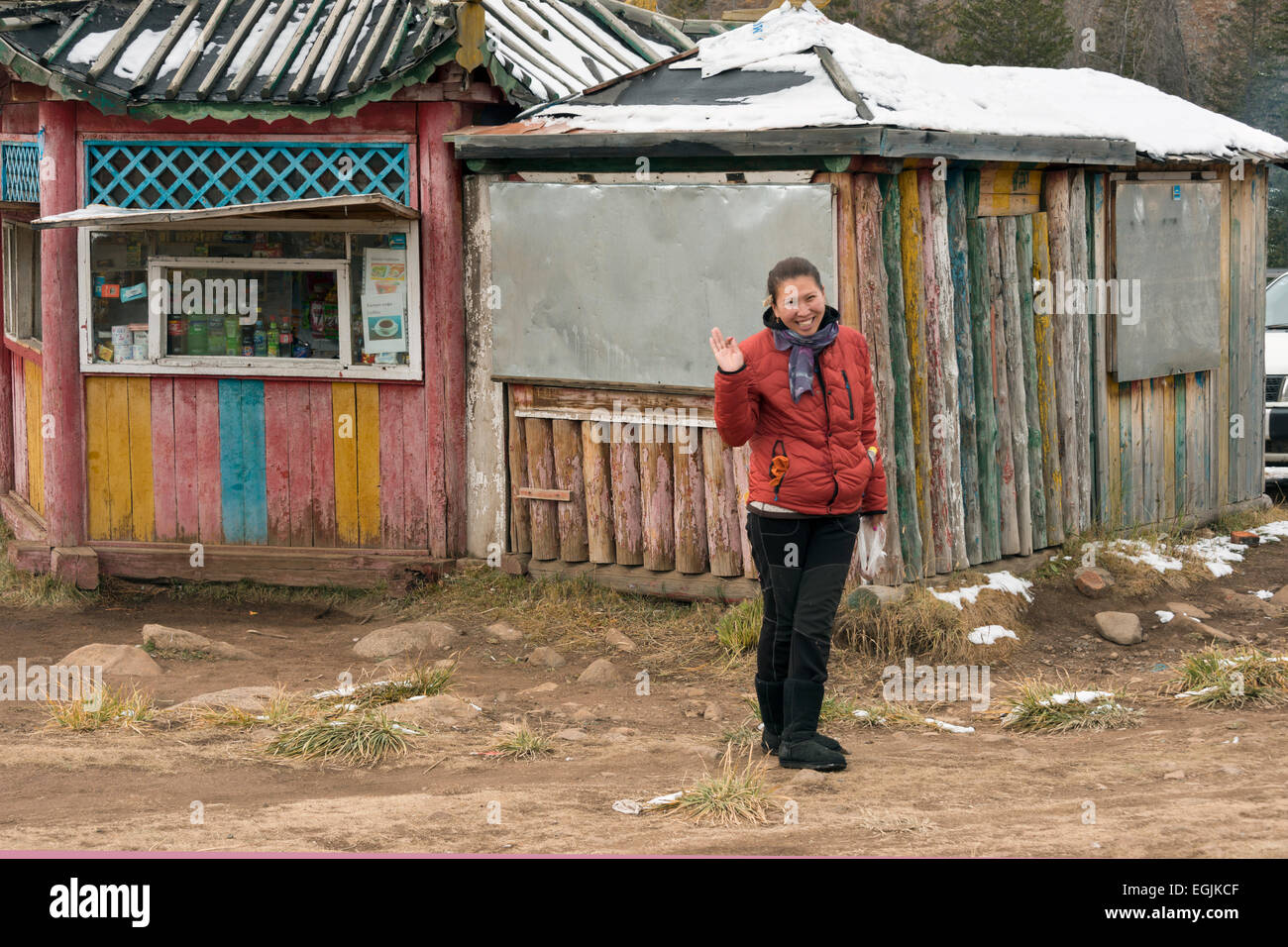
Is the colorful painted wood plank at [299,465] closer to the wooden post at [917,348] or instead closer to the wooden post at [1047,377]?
the wooden post at [917,348]

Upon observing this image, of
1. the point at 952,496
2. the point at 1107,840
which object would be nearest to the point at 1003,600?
the point at 952,496

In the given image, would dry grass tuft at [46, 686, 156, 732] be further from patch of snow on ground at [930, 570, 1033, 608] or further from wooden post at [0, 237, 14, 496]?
wooden post at [0, 237, 14, 496]

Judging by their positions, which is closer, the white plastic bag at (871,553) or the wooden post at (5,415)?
the white plastic bag at (871,553)

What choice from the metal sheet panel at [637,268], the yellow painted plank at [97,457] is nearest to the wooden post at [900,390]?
the metal sheet panel at [637,268]

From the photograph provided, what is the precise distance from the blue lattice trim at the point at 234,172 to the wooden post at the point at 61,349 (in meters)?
0.17

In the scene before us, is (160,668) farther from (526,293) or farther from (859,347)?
(859,347)

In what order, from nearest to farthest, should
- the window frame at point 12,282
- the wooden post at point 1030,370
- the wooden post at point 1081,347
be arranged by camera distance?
1. the wooden post at point 1030,370
2. the wooden post at point 1081,347
3. the window frame at point 12,282

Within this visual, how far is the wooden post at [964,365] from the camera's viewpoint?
8492 mm

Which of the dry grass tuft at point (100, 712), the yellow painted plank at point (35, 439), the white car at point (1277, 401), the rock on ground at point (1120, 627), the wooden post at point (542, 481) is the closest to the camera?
the dry grass tuft at point (100, 712)

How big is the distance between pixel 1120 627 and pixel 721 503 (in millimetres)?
2176

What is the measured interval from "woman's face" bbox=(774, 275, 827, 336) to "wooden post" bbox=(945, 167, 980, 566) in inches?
116

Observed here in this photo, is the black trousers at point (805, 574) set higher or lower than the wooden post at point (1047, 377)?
lower

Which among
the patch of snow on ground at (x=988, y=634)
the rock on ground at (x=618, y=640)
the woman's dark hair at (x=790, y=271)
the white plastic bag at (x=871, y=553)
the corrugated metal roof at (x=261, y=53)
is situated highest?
the corrugated metal roof at (x=261, y=53)

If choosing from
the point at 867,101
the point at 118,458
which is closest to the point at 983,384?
the point at 867,101
